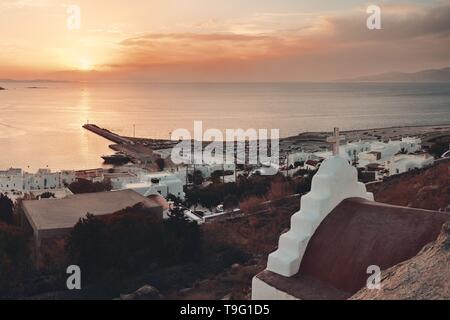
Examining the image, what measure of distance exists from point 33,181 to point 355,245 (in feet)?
98.0

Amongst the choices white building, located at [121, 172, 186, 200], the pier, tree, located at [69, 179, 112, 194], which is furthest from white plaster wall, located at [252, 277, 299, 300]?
the pier

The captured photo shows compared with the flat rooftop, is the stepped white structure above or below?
above

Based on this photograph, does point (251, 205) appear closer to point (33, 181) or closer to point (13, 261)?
point (13, 261)

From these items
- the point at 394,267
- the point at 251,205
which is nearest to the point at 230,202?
the point at 251,205

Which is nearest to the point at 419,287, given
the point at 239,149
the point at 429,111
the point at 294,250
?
the point at 294,250

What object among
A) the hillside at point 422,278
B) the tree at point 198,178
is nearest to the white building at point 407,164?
the tree at point 198,178

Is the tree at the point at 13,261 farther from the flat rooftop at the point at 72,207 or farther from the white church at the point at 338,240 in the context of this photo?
the white church at the point at 338,240

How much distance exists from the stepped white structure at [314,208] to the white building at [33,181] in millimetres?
26946

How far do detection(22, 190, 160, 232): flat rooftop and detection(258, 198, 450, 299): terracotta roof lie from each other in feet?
33.7

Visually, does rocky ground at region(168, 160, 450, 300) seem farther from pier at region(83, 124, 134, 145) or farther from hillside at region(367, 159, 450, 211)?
pier at region(83, 124, 134, 145)

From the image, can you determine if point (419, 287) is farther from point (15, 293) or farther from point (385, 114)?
point (385, 114)

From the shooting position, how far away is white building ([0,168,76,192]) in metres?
32.2

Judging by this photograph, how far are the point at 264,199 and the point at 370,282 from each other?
16.9 metres

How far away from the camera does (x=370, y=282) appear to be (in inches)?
235
